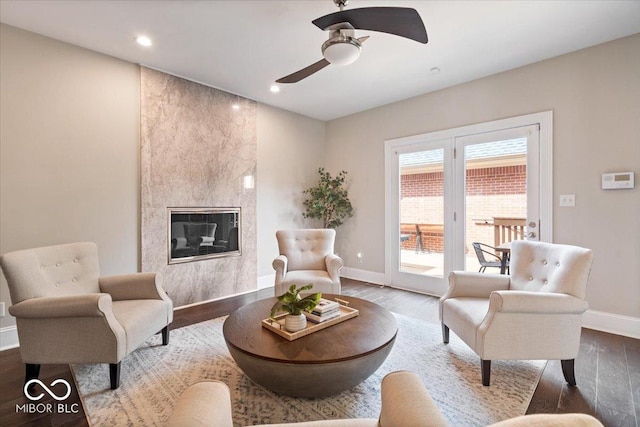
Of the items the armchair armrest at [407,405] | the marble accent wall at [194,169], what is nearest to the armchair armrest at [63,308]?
the marble accent wall at [194,169]

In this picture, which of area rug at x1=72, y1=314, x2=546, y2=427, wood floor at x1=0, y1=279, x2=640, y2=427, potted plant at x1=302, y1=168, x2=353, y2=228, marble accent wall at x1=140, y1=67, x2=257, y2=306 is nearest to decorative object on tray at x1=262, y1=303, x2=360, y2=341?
area rug at x1=72, y1=314, x2=546, y2=427

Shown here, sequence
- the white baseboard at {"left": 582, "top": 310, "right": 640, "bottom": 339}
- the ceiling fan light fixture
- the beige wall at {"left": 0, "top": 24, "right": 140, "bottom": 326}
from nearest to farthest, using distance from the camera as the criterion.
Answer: the ceiling fan light fixture
the beige wall at {"left": 0, "top": 24, "right": 140, "bottom": 326}
the white baseboard at {"left": 582, "top": 310, "right": 640, "bottom": 339}

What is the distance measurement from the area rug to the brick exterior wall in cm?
165

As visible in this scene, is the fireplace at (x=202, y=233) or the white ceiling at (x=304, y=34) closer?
the white ceiling at (x=304, y=34)

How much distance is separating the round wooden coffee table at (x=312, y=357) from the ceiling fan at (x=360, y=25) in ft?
6.17

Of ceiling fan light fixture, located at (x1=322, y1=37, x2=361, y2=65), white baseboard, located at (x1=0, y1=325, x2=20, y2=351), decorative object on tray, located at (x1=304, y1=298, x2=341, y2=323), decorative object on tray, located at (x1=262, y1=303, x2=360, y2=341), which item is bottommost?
white baseboard, located at (x1=0, y1=325, x2=20, y2=351)

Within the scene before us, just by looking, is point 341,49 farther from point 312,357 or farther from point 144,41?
point 144,41

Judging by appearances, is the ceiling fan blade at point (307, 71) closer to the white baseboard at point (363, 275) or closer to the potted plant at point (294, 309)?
the potted plant at point (294, 309)

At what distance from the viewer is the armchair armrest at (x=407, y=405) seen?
80 centimetres

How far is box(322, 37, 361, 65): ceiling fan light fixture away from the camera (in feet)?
6.60

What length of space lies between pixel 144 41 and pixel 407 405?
11.7ft

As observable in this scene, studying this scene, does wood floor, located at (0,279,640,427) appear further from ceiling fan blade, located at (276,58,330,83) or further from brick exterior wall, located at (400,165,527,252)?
ceiling fan blade, located at (276,58,330,83)

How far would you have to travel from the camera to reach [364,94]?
13.8 feet

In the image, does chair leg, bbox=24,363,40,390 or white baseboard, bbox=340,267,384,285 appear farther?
white baseboard, bbox=340,267,384,285
